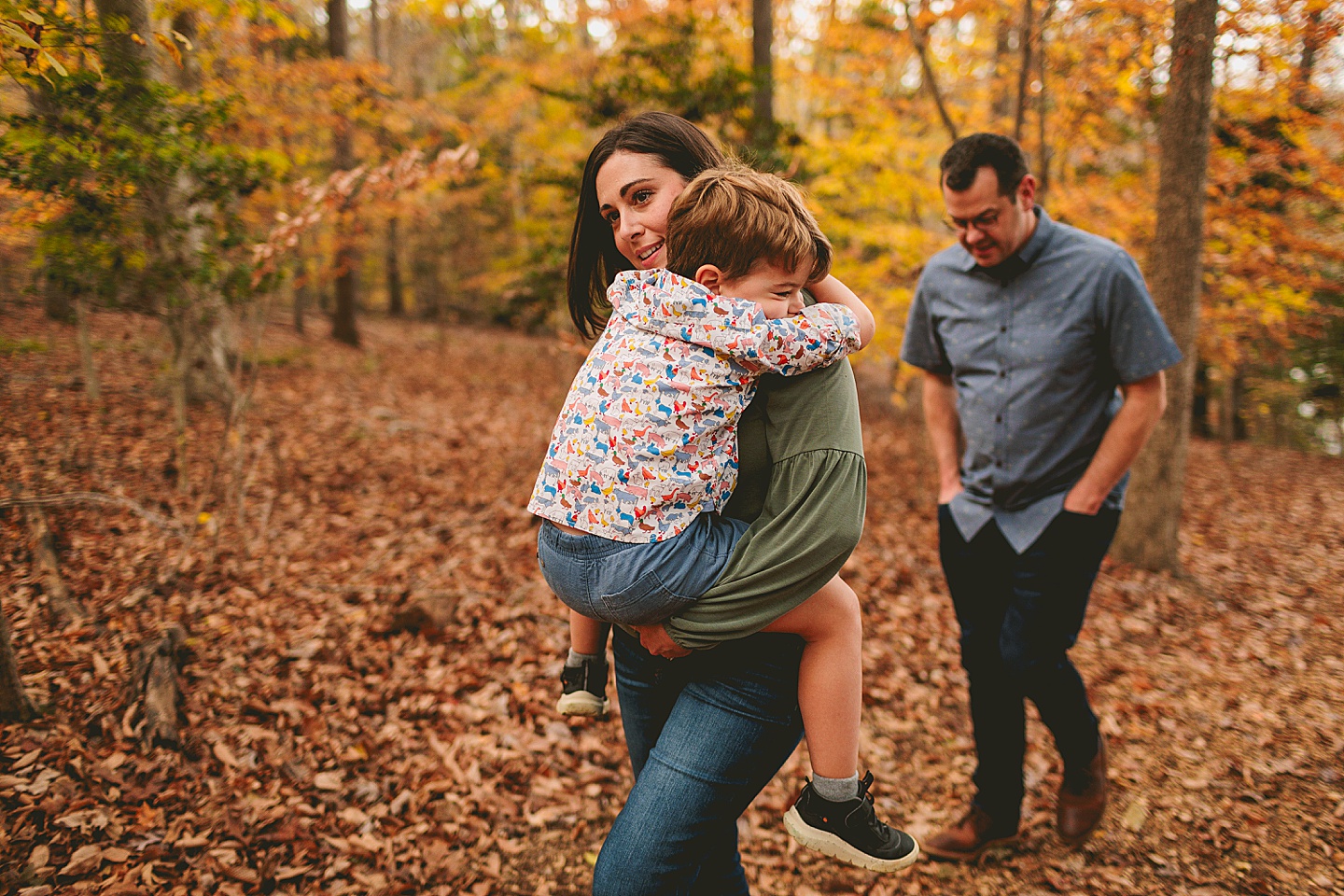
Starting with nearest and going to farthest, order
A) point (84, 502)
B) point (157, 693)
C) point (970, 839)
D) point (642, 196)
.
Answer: point (642, 196), point (970, 839), point (157, 693), point (84, 502)

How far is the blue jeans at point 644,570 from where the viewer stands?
4.36 feet

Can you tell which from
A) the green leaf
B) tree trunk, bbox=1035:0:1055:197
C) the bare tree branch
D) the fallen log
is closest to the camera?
the green leaf

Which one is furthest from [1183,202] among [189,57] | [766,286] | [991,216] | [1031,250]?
[189,57]

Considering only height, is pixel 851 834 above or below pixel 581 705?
below

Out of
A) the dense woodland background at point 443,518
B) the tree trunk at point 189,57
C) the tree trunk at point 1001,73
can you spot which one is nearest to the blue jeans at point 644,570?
the dense woodland background at point 443,518

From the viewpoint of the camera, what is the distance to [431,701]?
362cm

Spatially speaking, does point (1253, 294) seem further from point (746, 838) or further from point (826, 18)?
point (746, 838)

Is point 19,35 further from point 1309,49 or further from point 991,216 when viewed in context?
point 1309,49

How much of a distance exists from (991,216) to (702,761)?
208 centimetres

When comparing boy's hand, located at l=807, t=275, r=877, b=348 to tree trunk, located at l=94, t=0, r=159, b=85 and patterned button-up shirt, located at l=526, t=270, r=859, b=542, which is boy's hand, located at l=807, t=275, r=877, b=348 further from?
tree trunk, located at l=94, t=0, r=159, b=85

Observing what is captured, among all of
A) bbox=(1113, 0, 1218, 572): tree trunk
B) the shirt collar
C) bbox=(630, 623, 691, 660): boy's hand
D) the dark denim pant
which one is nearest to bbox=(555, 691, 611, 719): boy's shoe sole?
bbox=(630, 623, 691, 660): boy's hand

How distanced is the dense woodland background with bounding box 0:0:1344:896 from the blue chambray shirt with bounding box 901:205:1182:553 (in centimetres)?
78

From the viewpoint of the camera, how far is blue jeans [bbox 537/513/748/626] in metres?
1.33

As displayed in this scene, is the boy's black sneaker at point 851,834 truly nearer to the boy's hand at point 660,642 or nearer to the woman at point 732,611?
the woman at point 732,611
